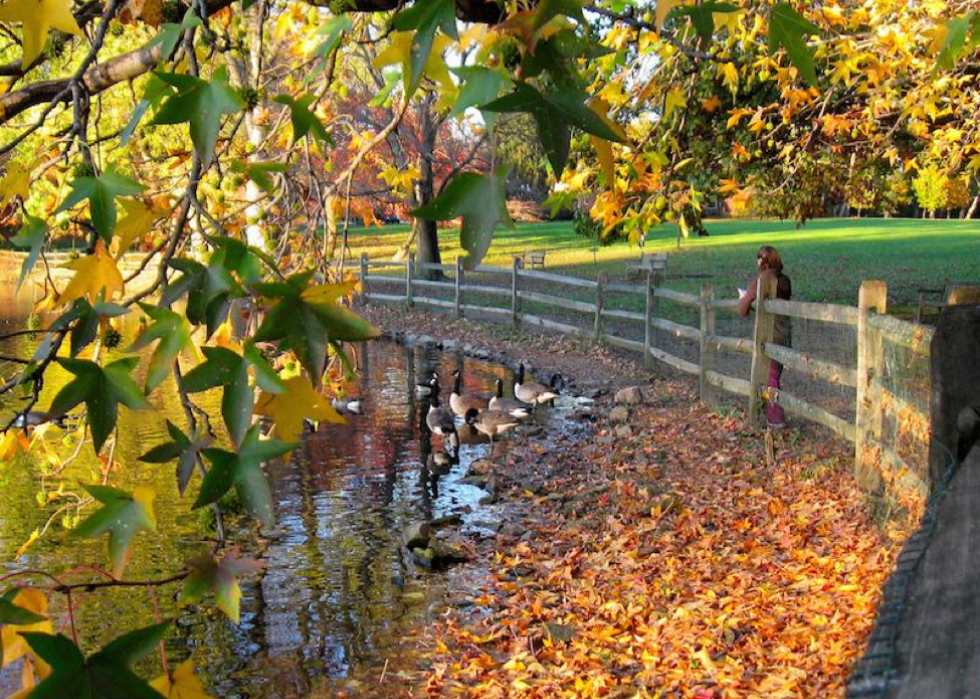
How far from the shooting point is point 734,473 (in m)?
8.94

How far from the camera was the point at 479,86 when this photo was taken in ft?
4.05

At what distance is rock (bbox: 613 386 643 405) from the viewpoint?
489 inches

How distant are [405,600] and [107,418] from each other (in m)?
6.10

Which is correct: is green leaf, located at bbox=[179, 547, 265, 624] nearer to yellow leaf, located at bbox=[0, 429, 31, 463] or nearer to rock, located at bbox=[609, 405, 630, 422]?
yellow leaf, located at bbox=[0, 429, 31, 463]

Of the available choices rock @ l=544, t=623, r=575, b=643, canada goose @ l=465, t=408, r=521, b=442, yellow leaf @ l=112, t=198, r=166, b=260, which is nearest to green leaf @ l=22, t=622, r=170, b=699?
yellow leaf @ l=112, t=198, r=166, b=260

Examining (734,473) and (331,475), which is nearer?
(734,473)

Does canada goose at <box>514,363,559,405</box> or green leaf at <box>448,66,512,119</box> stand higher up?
green leaf at <box>448,66,512,119</box>

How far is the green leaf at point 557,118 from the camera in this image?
120 centimetres

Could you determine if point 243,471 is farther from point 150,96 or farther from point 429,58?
point 429,58

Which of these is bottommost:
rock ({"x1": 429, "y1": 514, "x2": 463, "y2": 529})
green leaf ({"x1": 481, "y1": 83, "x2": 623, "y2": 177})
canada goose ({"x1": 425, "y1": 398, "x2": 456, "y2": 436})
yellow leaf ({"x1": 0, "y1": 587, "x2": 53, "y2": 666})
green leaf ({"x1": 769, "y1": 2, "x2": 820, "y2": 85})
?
rock ({"x1": 429, "y1": 514, "x2": 463, "y2": 529})

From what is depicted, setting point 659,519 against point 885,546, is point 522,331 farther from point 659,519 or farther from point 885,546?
point 885,546

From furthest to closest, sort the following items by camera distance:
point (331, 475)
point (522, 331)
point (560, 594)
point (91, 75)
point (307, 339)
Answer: point (522, 331) < point (331, 475) < point (560, 594) < point (91, 75) < point (307, 339)

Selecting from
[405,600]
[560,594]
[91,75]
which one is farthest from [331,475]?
[91,75]

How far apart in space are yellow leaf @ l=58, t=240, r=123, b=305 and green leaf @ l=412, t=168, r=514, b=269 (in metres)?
0.54
